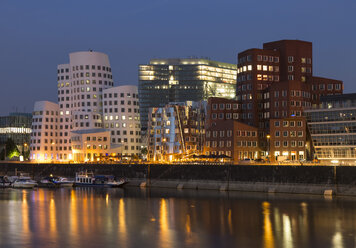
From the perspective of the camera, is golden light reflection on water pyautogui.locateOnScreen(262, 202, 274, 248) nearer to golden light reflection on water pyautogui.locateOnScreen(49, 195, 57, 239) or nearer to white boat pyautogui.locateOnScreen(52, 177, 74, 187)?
golden light reflection on water pyautogui.locateOnScreen(49, 195, 57, 239)

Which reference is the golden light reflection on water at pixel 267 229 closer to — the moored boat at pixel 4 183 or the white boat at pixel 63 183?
the white boat at pixel 63 183

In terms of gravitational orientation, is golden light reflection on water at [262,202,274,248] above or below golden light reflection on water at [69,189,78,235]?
below

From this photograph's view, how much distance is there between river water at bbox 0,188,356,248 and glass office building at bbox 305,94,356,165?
141 feet

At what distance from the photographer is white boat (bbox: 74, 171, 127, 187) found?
5662 inches

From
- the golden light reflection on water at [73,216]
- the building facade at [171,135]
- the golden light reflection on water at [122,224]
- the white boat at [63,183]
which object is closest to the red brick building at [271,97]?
the building facade at [171,135]

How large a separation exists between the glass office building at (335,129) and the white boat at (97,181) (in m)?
52.5

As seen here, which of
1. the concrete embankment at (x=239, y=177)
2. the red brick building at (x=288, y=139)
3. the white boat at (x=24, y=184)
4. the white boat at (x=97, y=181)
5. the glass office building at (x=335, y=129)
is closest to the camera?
the concrete embankment at (x=239, y=177)

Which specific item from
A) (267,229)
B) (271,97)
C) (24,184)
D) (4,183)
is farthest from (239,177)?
(4,183)

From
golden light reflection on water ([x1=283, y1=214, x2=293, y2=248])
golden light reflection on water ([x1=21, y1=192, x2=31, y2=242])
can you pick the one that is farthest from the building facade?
golden light reflection on water ([x1=283, y1=214, x2=293, y2=248])

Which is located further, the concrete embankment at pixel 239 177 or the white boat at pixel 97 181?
the white boat at pixel 97 181

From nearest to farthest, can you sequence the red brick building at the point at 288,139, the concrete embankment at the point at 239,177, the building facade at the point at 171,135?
the concrete embankment at the point at 239,177 < the red brick building at the point at 288,139 < the building facade at the point at 171,135

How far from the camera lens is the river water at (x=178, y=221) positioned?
59781 mm

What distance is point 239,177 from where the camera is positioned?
125 meters

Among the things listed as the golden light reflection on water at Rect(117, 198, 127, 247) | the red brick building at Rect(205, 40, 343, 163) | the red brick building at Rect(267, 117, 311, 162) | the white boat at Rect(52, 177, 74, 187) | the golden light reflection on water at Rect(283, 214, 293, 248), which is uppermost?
the red brick building at Rect(205, 40, 343, 163)
